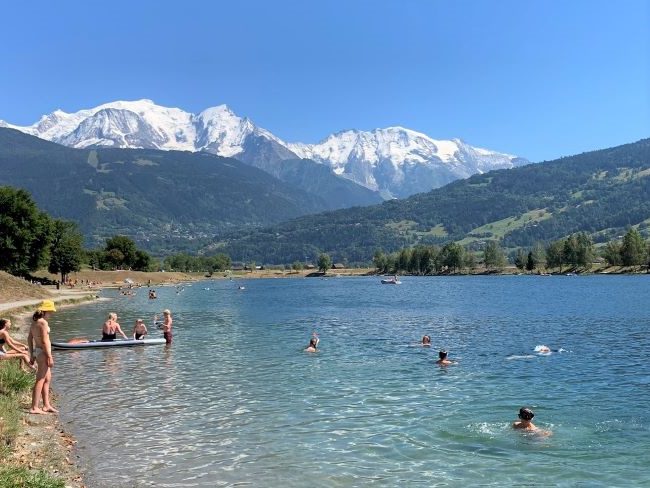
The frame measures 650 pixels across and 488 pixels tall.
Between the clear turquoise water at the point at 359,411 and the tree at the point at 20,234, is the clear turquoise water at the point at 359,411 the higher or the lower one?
the lower one

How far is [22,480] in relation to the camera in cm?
1184

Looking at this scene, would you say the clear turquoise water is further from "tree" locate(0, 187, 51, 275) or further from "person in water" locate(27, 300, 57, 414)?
"tree" locate(0, 187, 51, 275)

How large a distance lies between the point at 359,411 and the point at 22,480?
43.4ft

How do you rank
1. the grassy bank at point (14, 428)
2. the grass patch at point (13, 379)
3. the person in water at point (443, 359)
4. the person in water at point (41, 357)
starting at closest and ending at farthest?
the grassy bank at point (14, 428)
the person in water at point (41, 357)
the grass patch at point (13, 379)
the person in water at point (443, 359)

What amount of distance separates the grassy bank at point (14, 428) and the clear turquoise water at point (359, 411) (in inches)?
69.1

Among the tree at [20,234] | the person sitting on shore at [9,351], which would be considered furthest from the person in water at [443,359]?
the tree at [20,234]

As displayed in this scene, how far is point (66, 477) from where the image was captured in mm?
15039

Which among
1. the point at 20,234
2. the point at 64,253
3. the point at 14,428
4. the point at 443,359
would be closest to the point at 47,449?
the point at 14,428

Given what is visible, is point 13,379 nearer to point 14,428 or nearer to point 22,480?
point 14,428

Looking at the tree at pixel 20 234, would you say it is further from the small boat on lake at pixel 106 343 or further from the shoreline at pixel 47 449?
the shoreline at pixel 47 449

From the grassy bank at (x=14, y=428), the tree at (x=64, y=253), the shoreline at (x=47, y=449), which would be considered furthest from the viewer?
the tree at (x=64, y=253)

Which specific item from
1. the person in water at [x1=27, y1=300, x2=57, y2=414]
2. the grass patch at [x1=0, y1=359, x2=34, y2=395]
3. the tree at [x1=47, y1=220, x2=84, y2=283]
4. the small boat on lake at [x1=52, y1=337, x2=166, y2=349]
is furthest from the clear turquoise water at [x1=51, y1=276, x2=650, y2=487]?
the tree at [x1=47, y1=220, x2=84, y2=283]

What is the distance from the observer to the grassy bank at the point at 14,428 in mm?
11941

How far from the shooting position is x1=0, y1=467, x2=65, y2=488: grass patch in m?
11.5
